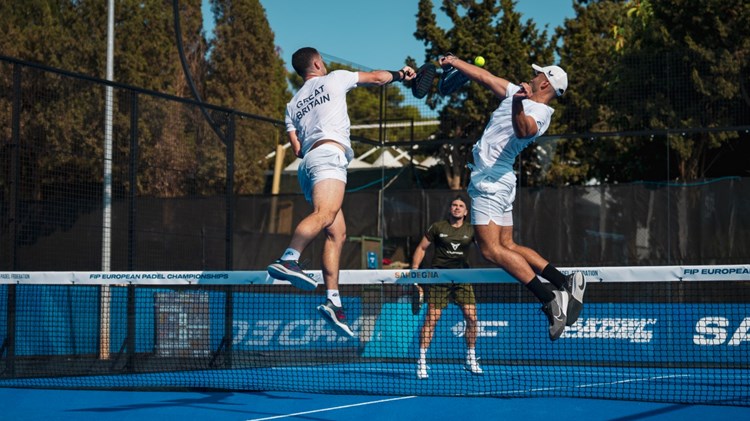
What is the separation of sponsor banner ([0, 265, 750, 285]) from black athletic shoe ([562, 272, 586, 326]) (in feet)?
0.64

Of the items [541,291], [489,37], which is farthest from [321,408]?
[489,37]

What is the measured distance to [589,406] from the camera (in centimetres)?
838

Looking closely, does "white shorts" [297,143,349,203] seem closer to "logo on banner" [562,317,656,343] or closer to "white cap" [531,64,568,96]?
"white cap" [531,64,568,96]

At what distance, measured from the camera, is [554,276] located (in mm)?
7992

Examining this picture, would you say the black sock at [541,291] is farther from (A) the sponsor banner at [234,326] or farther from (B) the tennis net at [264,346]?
(A) the sponsor banner at [234,326]

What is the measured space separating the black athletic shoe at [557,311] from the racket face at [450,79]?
1.90 meters

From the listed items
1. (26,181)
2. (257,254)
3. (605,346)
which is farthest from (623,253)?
(26,181)

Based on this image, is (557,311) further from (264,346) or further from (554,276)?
(264,346)

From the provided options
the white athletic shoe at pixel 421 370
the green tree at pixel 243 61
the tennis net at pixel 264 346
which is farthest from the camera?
the green tree at pixel 243 61

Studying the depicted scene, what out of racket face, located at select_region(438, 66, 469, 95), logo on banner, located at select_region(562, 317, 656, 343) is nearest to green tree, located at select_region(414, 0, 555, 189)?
logo on banner, located at select_region(562, 317, 656, 343)

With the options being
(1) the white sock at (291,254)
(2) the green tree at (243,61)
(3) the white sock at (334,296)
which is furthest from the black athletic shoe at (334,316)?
(2) the green tree at (243,61)

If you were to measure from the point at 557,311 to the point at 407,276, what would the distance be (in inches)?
56.6

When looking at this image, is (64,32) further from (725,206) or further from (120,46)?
(725,206)

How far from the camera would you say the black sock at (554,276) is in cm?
799
